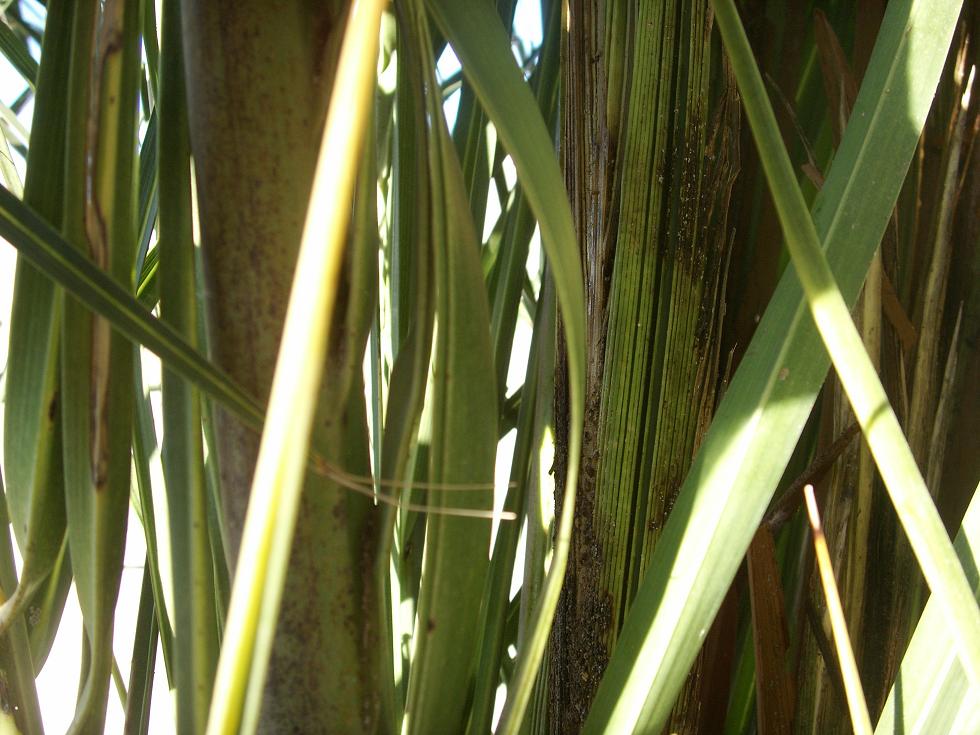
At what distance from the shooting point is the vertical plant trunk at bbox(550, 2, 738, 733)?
271mm

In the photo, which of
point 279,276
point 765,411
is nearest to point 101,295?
point 279,276

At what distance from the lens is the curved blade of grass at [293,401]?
0.33 ft

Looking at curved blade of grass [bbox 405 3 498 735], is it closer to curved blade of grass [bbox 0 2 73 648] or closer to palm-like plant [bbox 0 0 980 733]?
palm-like plant [bbox 0 0 980 733]

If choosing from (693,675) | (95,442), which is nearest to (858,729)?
(693,675)

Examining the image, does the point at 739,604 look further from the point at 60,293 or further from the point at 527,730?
the point at 60,293

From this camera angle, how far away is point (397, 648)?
16.2 inches

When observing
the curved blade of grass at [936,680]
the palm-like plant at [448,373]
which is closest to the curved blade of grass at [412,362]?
the palm-like plant at [448,373]

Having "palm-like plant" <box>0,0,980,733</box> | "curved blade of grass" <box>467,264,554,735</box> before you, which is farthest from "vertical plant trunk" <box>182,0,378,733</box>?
"curved blade of grass" <box>467,264,554,735</box>

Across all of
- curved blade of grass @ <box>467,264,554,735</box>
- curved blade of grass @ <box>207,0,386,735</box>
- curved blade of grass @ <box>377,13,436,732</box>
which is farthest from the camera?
curved blade of grass @ <box>467,264,554,735</box>

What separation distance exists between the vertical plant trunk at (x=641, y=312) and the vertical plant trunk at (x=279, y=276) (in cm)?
10

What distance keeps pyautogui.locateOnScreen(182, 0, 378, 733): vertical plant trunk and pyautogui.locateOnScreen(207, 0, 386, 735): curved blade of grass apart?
92mm

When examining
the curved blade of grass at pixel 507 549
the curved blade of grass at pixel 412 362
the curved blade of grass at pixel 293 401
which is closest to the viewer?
the curved blade of grass at pixel 293 401

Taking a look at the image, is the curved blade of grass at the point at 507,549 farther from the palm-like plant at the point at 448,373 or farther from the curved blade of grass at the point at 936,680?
the curved blade of grass at the point at 936,680

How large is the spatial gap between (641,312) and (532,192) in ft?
0.39
